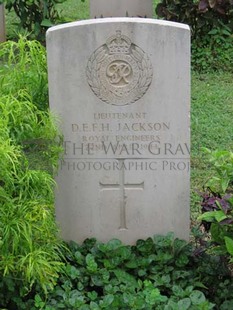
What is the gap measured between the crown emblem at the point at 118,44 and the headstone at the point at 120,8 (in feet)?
15.2

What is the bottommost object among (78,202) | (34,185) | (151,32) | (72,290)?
(72,290)

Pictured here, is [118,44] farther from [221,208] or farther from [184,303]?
[184,303]

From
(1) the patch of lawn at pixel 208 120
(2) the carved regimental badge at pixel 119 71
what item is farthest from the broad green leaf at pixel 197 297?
(1) the patch of lawn at pixel 208 120

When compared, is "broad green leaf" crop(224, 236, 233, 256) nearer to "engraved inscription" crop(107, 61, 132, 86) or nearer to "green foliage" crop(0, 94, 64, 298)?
"green foliage" crop(0, 94, 64, 298)

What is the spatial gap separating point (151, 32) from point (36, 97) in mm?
779

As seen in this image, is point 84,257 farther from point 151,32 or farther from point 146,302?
point 151,32

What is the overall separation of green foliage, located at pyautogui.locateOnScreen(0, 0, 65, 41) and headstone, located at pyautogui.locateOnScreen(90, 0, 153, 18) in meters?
0.78

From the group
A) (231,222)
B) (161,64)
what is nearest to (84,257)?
(231,222)

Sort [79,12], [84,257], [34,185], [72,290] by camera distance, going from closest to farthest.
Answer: [34,185]
[72,290]
[84,257]
[79,12]

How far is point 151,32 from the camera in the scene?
4188mm

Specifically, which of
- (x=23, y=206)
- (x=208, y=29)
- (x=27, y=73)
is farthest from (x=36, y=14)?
(x=23, y=206)

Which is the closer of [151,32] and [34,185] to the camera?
[34,185]

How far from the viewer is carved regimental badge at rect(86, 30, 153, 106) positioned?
423cm

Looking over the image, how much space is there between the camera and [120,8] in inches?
345
